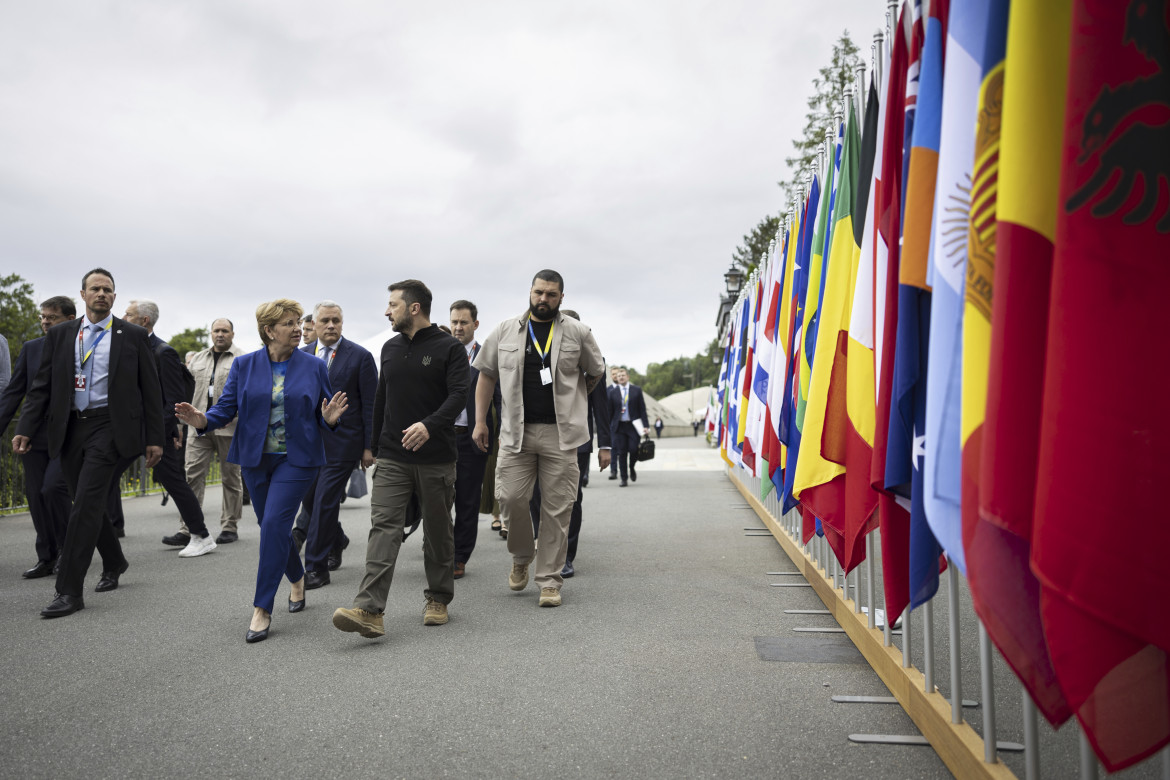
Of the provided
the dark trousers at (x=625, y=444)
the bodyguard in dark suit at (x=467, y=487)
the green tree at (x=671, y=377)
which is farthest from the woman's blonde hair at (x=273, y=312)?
the green tree at (x=671, y=377)

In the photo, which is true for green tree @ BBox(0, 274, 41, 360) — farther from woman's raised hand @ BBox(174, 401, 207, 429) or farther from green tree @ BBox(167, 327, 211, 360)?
woman's raised hand @ BBox(174, 401, 207, 429)

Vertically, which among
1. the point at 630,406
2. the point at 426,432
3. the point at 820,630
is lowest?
the point at 820,630

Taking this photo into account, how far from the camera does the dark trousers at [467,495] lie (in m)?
6.48

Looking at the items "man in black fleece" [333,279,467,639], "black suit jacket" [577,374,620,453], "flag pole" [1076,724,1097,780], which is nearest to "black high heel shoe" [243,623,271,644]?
"man in black fleece" [333,279,467,639]

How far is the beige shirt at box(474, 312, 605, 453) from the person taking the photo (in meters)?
5.56

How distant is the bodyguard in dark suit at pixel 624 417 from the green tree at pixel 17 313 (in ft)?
102

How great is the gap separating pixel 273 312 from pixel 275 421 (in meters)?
0.65

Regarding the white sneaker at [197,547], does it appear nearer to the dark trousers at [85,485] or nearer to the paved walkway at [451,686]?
the paved walkway at [451,686]

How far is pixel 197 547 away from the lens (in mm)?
7418

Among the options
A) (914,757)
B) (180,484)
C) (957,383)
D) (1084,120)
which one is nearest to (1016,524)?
(957,383)

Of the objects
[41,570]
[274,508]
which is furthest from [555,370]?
[41,570]

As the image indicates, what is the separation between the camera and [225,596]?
567 cm

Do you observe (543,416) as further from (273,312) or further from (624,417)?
(624,417)

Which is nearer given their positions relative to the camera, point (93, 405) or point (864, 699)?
point (864, 699)
